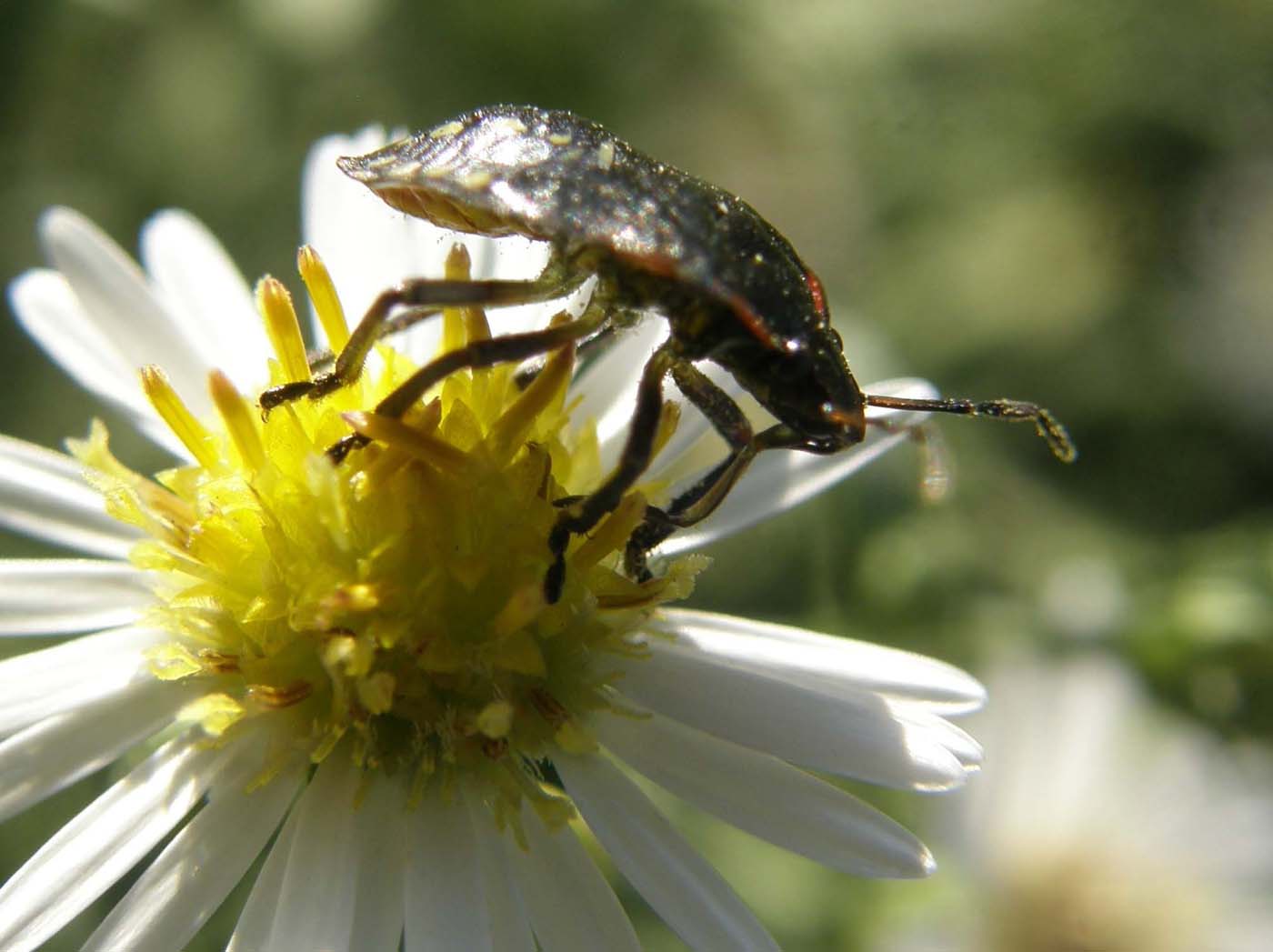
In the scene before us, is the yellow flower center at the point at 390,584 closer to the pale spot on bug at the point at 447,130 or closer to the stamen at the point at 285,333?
the stamen at the point at 285,333

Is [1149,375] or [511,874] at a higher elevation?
[1149,375]

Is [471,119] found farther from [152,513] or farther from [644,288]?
[152,513]

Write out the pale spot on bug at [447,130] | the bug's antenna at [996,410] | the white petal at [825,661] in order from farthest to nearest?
the bug's antenna at [996,410] → the white petal at [825,661] → the pale spot on bug at [447,130]

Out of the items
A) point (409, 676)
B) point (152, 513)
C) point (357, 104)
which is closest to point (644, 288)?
point (409, 676)

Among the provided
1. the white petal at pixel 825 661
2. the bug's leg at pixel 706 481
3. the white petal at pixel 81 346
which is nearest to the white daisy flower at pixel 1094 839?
the white petal at pixel 825 661

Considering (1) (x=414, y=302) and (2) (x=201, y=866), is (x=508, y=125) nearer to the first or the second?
(1) (x=414, y=302)

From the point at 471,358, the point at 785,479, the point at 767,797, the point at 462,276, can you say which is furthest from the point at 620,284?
the point at 767,797

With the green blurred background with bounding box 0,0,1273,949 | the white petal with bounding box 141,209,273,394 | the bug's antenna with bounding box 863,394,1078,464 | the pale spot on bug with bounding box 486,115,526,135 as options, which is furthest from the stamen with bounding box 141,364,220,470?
the green blurred background with bounding box 0,0,1273,949
